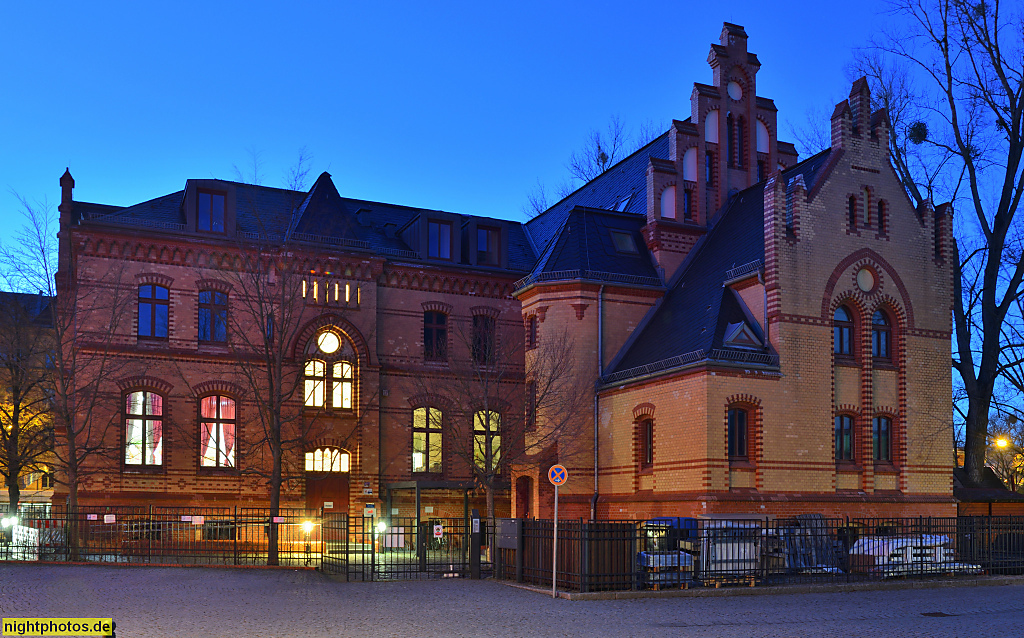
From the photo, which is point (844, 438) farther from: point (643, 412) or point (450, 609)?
point (450, 609)

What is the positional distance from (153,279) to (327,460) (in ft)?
27.2

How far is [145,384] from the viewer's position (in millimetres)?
33031

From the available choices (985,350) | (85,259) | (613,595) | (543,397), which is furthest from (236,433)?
(985,350)

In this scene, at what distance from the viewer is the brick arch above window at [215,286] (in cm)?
3400

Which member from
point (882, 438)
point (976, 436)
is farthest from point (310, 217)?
point (976, 436)

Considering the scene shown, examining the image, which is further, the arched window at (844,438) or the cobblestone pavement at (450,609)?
the arched window at (844,438)

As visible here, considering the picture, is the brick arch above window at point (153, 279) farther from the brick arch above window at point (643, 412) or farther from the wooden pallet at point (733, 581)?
the wooden pallet at point (733, 581)

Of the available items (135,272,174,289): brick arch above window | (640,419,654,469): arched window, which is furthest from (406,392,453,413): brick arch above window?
(135,272,174,289): brick arch above window

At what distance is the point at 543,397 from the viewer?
33.0 m

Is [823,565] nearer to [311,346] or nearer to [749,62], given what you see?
[311,346]

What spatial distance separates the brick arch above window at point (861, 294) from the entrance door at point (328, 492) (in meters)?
16.6

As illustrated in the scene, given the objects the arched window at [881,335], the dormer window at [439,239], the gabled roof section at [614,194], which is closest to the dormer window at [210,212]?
the dormer window at [439,239]

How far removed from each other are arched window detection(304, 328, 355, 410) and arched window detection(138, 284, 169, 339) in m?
4.84

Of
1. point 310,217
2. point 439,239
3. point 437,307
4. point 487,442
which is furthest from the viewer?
point 439,239
